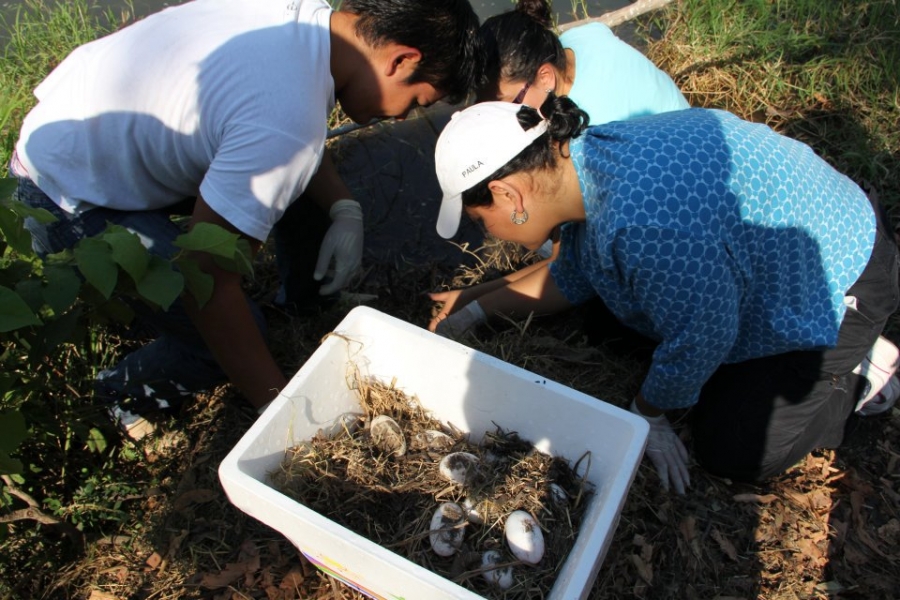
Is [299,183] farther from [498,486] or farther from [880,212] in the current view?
[880,212]

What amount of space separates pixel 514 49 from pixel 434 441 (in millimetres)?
1172

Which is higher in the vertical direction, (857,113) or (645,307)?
(645,307)

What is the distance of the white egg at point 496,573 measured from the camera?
1560 millimetres

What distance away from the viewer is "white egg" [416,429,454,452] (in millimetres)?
1825

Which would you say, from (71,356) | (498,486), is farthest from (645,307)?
(71,356)

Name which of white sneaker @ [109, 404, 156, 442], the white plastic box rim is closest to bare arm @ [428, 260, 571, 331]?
the white plastic box rim

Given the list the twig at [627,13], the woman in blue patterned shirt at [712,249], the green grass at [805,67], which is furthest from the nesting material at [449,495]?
the twig at [627,13]

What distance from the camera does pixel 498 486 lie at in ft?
5.63

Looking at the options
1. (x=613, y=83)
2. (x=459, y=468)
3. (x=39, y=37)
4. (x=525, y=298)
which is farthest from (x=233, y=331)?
(x=39, y=37)

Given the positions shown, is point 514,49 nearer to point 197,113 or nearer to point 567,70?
point 567,70

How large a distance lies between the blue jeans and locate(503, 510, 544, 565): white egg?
1.01 meters

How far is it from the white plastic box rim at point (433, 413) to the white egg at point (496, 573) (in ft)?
0.41

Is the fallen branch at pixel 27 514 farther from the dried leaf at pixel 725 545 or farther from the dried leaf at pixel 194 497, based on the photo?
the dried leaf at pixel 725 545

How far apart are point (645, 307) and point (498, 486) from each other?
21.6 inches
